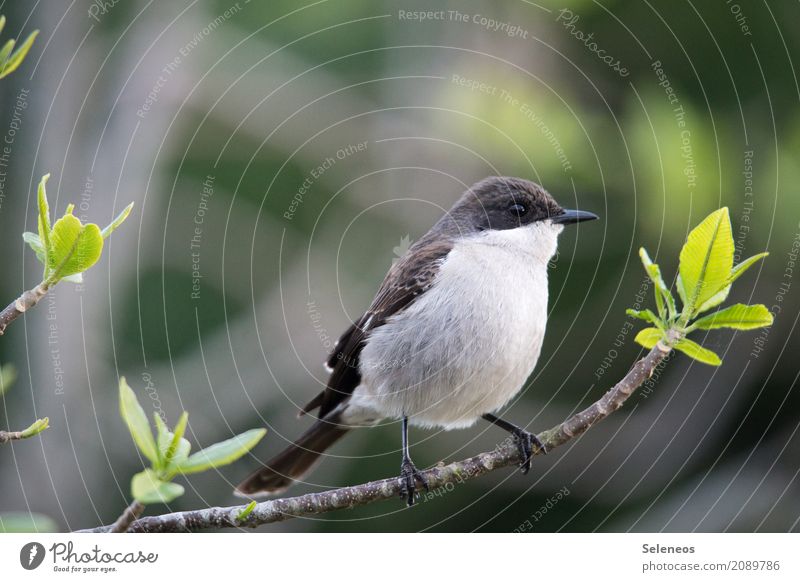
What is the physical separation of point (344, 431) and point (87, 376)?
1.52m

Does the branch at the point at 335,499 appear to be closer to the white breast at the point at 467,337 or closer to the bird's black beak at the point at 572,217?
the white breast at the point at 467,337

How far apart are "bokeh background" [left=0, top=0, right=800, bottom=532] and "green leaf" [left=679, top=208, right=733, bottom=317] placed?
6.84 feet

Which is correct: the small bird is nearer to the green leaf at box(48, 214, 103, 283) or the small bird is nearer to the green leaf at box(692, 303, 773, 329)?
the green leaf at box(692, 303, 773, 329)

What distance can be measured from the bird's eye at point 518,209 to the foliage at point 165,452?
9.60ft

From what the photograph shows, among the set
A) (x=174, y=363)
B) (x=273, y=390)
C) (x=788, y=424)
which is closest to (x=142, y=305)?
(x=174, y=363)

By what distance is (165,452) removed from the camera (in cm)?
213

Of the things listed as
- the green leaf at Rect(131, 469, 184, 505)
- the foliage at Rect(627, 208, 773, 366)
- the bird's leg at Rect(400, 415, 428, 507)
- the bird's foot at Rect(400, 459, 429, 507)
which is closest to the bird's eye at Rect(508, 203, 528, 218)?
the bird's leg at Rect(400, 415, 428, 507)

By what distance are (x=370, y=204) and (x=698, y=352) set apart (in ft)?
9.91

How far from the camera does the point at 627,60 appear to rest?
5.46 meters

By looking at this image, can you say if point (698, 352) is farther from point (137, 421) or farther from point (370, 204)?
point (370, 204)

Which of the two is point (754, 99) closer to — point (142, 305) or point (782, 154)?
point (782, 154)

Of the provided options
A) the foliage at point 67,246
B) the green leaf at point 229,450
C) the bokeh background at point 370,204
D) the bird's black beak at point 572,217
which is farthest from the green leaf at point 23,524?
the bird's black beak at point 572,217

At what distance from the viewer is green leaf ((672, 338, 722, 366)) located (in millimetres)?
2520

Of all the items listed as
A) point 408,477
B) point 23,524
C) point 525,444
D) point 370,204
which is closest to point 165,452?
point 23,524
